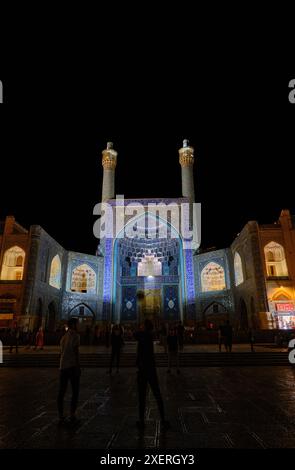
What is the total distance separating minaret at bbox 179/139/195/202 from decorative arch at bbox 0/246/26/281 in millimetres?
17583

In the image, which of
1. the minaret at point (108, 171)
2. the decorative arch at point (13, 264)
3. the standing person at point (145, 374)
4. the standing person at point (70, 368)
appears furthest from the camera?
the minaret at point (108, 171)

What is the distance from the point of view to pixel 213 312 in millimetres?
28984

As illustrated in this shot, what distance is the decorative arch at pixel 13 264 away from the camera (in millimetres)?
24566

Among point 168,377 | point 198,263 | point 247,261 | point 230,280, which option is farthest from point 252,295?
point 168,377

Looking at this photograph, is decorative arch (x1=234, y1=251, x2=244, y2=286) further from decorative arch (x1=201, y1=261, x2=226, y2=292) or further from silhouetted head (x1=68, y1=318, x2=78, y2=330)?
silhouetted head (x1=68, y1=318, x2=78, y2=330)

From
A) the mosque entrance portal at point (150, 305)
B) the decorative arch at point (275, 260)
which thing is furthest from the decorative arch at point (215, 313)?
the decorative arch at point (275, 260)

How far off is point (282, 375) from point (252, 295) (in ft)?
51.5

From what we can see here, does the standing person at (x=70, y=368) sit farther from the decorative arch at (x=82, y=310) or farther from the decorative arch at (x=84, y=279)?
the decorative arch at (x=84, y=279)

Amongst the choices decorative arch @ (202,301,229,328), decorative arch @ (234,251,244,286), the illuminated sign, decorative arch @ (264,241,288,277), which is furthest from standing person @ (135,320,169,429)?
decorative arch @ (202,301,229,328)

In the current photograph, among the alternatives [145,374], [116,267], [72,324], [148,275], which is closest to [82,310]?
[116,267]

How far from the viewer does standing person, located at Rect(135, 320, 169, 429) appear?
3.59 metres

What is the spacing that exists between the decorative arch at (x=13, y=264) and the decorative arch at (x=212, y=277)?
55.9 feet

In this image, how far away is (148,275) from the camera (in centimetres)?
3422

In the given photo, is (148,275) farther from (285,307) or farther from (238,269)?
(285,307)
